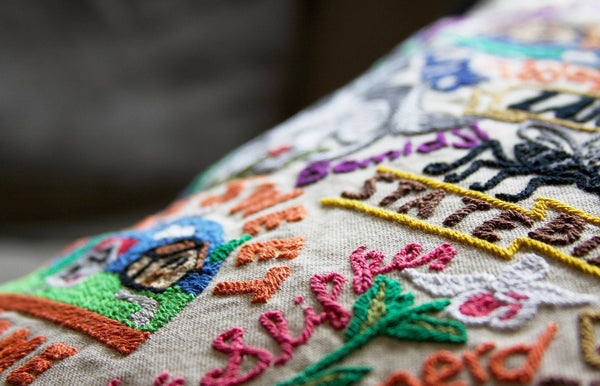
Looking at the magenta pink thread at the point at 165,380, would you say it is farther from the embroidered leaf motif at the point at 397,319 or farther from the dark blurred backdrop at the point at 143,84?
the dark blurred backdrop at the point at 143,84

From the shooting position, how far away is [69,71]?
680mm

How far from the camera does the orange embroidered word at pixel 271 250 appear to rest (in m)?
0.32

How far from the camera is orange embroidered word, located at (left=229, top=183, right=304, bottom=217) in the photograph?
0.39m

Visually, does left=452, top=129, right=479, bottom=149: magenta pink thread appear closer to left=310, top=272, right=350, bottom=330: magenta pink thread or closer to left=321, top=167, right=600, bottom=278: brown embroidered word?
left=321, top=167, right=600, bottom=278: brown embroidered word

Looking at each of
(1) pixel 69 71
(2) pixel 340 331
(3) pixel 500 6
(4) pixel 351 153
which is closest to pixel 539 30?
(3) pixel 500 6

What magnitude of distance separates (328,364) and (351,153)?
0.21 m

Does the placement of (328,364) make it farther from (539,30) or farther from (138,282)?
(539,30)

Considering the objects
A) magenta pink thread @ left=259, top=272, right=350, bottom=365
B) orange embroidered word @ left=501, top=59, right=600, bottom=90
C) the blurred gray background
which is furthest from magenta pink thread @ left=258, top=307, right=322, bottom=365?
the blurred gray background

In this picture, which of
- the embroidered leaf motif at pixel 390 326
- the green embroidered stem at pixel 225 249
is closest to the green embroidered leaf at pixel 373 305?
the embroidered leaf motif at pixel 390 326

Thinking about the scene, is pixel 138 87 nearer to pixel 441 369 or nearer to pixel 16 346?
pixel 16 346

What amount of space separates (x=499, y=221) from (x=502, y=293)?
0.17 ft

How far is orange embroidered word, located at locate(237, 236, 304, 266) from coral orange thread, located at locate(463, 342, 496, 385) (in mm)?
121

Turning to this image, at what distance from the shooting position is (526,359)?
23 centimetres

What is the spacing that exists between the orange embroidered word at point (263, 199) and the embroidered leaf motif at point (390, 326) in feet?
0.46
